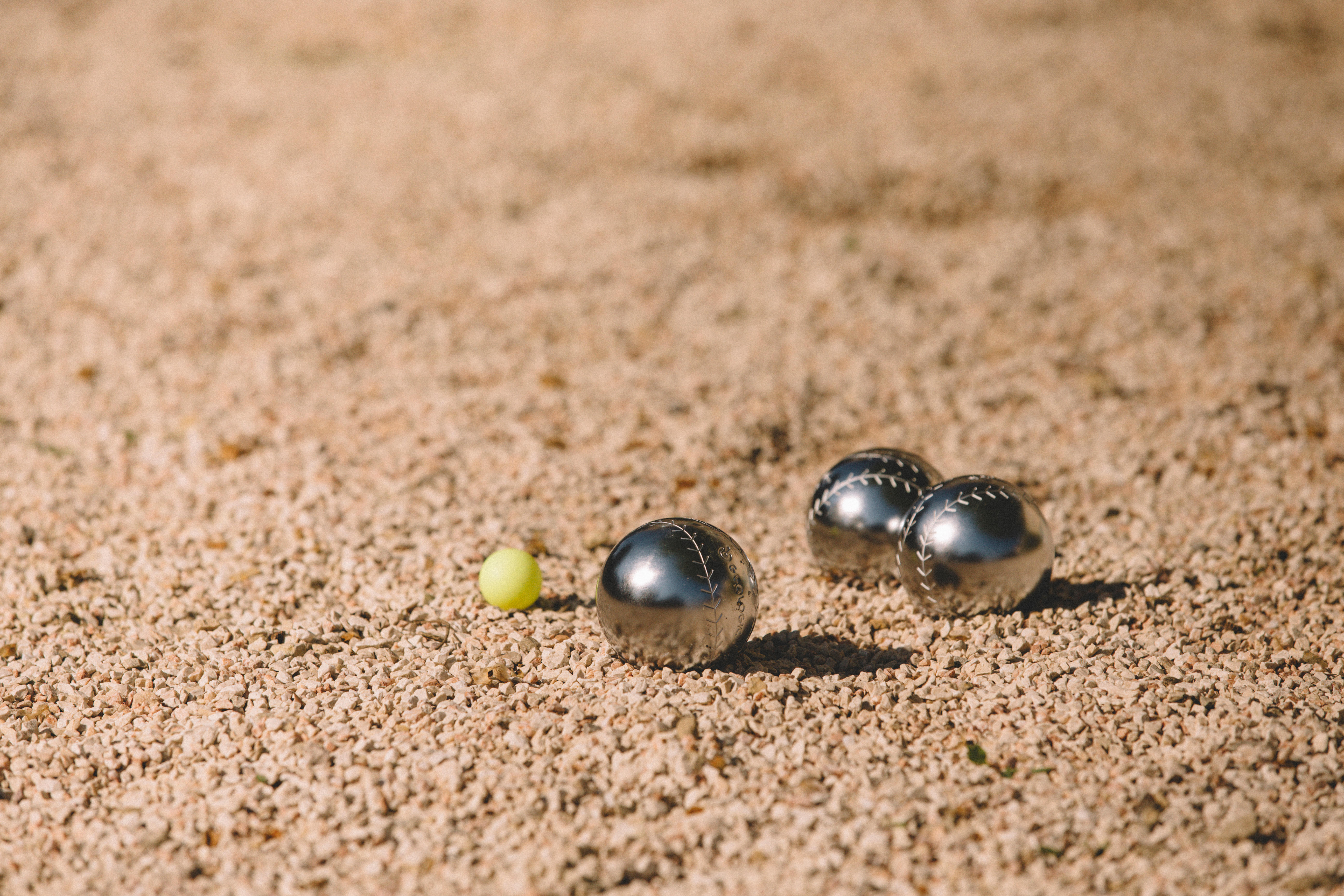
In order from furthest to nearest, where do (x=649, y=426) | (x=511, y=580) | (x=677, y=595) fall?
(x=649, y=426)
(x=511, y=580)
(x=677, y=595)

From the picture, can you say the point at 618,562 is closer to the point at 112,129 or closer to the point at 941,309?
the point at 941,309

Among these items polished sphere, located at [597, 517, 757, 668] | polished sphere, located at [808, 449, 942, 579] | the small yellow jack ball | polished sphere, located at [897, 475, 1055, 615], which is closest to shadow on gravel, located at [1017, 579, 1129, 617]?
polished sphere, located at [897, 475, 1055, 615]

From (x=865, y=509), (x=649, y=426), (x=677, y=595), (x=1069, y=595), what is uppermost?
(x=677, y=595)

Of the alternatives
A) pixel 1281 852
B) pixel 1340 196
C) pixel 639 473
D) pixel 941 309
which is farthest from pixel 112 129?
pixel 1340 196

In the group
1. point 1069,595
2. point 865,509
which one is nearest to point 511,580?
point 865,509

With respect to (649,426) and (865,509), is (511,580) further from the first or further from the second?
(649,426)

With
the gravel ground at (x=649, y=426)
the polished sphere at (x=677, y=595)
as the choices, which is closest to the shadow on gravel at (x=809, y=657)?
the gravel ground at (x=649, y=426)
